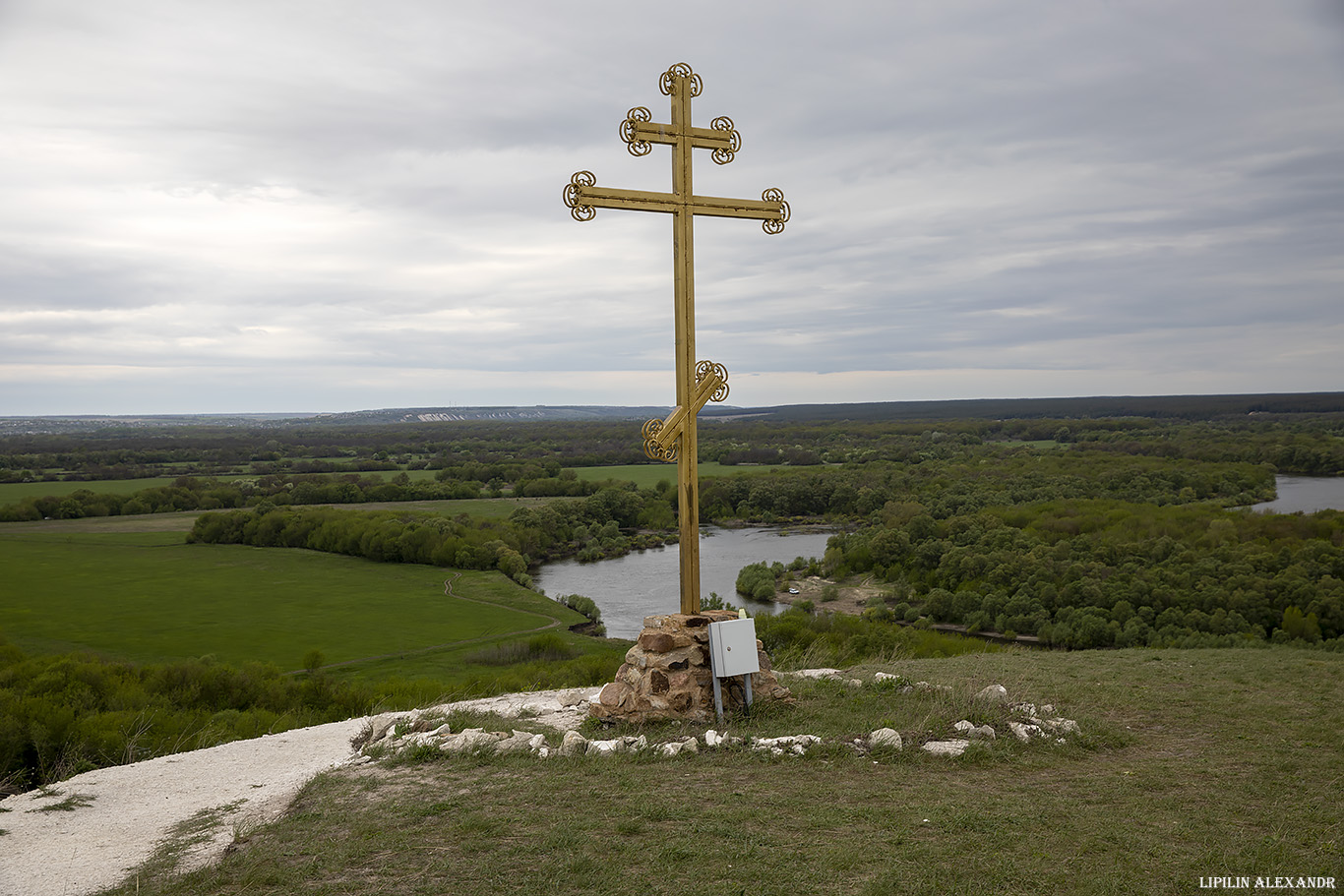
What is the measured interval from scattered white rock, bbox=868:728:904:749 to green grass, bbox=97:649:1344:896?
193mm

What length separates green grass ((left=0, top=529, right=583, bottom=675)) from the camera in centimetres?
3666

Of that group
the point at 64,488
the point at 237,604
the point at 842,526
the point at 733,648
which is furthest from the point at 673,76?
the point at 64,488

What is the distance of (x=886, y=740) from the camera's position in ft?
22.9

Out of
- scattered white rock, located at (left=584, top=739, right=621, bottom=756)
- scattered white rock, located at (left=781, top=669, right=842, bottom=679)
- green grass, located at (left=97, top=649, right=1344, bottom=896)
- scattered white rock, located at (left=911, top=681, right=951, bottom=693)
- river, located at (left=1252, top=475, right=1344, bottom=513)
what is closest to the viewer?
green grass, located at (left=97, top=649, right=1344, bottom=896)

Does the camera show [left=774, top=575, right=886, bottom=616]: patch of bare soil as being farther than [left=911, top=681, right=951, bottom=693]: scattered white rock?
Yes

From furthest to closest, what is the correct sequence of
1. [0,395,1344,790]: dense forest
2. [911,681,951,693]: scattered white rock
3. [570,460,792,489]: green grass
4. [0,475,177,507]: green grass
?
[570,460,792,489]: green grass → [0,475,177,507]: green grass → [0,395,1344,790]: dense forest → [911,681,951,693]: scattered white rock

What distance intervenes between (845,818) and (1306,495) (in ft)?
284

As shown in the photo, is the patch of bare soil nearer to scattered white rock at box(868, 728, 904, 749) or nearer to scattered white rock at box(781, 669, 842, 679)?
scattered white rock at box(781, 669, 842, 679)

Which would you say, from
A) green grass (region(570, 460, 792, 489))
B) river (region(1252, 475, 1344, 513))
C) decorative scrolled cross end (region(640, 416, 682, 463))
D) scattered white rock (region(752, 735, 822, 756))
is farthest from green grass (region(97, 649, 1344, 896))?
green grass (region(570, 460, 792, 489))

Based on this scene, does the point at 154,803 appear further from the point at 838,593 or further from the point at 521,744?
the point at 838,593

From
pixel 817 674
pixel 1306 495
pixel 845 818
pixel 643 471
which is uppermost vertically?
pixel 845 818

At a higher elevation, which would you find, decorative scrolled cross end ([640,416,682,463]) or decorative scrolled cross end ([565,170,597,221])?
decorative scrolled cross end ([565,170,597,221])

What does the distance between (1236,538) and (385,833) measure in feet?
153

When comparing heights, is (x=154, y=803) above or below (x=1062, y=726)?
below
